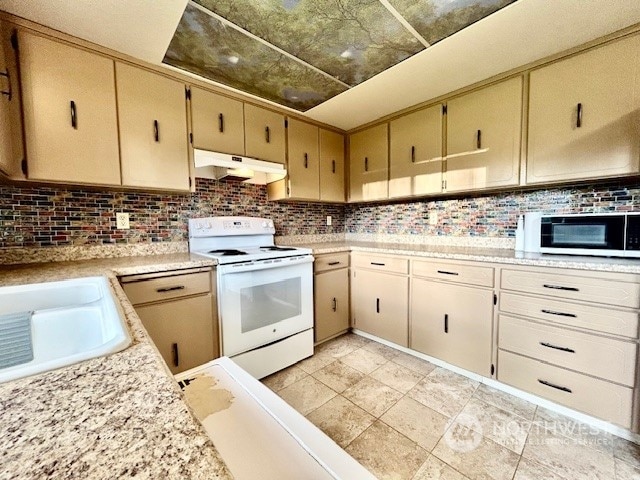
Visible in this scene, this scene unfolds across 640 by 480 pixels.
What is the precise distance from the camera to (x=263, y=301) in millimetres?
1988

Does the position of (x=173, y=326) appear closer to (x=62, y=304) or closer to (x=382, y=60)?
(x=62, y=304)

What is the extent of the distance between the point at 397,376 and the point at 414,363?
258mm

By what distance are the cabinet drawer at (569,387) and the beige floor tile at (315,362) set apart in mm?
1238

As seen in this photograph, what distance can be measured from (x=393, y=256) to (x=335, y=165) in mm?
1249

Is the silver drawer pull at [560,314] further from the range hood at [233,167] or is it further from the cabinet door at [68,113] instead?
the cabinet door at [68,113]

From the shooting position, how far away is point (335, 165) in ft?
9.73

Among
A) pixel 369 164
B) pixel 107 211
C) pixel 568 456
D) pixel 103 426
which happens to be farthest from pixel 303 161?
pixel 568 456

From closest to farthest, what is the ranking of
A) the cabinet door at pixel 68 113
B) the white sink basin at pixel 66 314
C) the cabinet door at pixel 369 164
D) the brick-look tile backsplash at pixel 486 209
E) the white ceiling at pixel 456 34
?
the white sink basin at pixel 66 314 < the white ceiling at pixel 456 34 < the cabinet door at pixel 68 113 < the brick-look tile backsplash at pixel 486 209 < the cabinet door at pixel 369 164

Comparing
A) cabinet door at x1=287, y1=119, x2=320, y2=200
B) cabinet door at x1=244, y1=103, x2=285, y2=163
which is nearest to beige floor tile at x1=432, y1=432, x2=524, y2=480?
cabinet door at x1=287, y1=119, x2=320, y2=200

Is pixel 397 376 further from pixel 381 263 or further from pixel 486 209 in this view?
pixel 486 209

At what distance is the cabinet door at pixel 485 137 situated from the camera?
1920mm

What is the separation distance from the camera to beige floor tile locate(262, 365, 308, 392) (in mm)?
1929

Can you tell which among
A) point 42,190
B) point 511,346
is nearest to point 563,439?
point 511,346

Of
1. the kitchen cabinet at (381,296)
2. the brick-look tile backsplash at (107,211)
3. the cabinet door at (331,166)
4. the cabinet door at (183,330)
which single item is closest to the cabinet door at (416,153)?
the cabinet door at (331,166)
